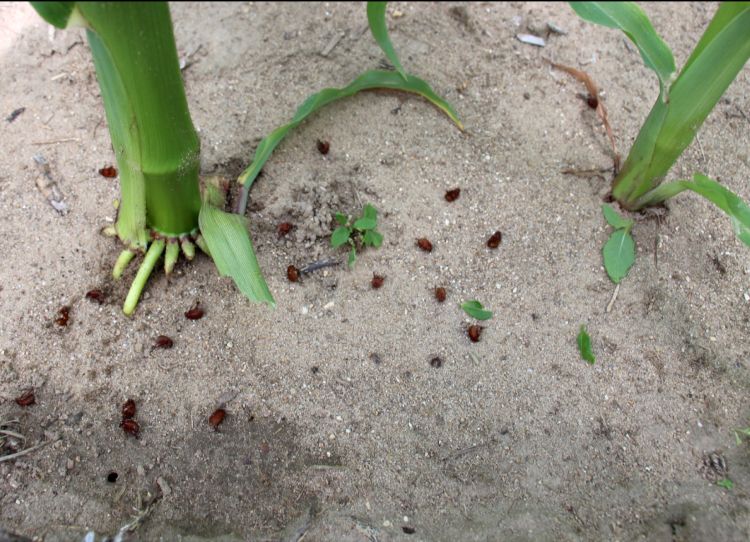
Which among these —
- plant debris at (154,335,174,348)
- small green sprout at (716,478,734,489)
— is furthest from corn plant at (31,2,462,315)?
small green sprout at (716,478,734,489)

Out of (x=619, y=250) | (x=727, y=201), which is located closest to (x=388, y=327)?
(x=619, y=250)

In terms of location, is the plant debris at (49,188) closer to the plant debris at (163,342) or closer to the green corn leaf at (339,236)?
the plant debris at (163,342)

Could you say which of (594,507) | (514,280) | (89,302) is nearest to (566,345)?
(514,280)

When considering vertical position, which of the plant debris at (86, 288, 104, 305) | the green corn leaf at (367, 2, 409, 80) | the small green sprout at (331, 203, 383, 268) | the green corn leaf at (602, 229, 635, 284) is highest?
the green corn leaf at (367, 2, 409, 80)

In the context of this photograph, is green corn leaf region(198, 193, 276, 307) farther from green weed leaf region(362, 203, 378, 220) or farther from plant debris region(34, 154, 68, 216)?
plant debris region(34, 154, 68, 216)

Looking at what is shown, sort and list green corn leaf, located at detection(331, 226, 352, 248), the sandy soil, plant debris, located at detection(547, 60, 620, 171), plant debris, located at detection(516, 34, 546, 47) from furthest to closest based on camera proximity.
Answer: plant debris, located at detection(516, 34, 546, 47)
plant debris, located at detection(547, 60, 620, 171)
green corn leaf, located at detection(331, 226, 352, 248)
the sandy soil

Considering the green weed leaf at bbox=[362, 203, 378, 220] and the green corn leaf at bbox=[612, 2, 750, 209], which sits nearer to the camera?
the green corn leaf at bbox=[612, 2, 750, 209]

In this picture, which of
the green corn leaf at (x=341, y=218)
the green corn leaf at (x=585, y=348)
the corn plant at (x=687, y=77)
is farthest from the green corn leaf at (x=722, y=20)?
the green corn leaf at (x=341, y=218)

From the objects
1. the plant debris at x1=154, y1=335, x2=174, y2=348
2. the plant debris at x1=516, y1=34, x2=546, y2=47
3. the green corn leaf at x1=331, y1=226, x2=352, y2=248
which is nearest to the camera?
the plant debris at x1=154, y1=335, x2=174, y2=348
